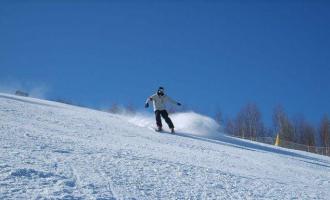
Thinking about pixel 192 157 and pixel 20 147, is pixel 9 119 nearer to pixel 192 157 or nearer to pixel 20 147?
pixel 20 147

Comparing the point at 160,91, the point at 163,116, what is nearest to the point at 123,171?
the point at 163,116

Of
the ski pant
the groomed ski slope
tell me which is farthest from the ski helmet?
the groomed ski slope

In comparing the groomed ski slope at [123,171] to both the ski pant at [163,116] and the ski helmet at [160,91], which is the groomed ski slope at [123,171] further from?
the ski helmet at [160,91]

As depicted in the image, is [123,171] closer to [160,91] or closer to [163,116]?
[163,116]

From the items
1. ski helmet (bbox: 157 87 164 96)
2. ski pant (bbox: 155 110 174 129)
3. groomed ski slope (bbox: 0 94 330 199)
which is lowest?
groomed ski slope (bbox: 0 94 330 199)

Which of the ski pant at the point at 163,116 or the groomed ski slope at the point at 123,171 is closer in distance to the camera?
the groomed ski slope at the point at 123,171

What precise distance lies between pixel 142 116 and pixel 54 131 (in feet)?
28.1

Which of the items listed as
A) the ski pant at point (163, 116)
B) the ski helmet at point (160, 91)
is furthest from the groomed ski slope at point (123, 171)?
the ski helmet at point (160, 91)

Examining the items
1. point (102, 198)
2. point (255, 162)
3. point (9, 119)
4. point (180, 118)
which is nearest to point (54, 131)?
point (9, 119)

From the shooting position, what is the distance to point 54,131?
1115cm

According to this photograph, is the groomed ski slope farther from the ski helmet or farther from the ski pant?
the ski helmet

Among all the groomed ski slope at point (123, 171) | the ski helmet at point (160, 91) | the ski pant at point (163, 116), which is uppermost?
the ski helmet at point (160, 91)

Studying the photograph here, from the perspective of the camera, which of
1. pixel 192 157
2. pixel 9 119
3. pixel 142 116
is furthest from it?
pixel 142 116

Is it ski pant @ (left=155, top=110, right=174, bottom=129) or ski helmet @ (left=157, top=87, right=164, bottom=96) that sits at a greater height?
ski helmet @ (left=157, top=87, right=164, bottom=96)
